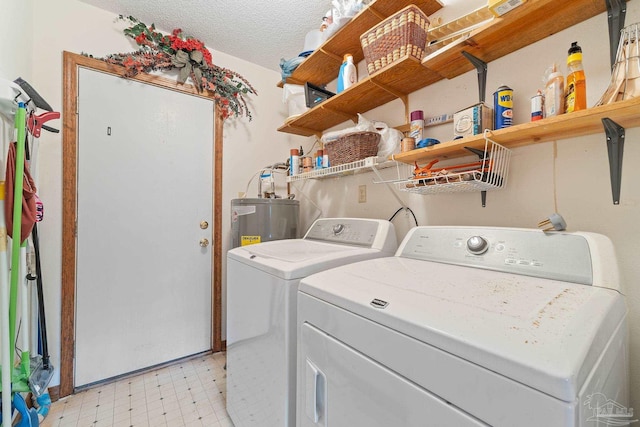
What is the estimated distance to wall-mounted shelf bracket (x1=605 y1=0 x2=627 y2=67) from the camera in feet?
2.93

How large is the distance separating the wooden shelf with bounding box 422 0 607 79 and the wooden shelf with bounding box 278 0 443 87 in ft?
1.30

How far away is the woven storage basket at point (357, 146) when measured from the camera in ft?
4.86

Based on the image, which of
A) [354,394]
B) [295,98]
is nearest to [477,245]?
[354,394]

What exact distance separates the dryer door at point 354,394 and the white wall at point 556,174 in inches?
33.7

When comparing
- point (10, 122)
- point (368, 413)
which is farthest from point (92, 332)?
point (368, 413)

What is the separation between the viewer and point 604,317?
0.56m

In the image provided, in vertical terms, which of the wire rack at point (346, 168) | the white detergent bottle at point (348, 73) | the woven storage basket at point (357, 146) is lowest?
the wire rack at point (346, 168)

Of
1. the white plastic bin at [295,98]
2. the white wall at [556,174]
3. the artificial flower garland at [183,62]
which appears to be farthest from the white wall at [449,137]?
the white plastic bin at [295,98]

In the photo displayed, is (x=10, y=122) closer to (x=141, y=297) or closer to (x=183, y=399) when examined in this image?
(x=141, y=297)

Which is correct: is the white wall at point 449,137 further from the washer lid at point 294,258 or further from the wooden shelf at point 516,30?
the washer lid at point 294,258

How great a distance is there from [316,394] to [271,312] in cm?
34

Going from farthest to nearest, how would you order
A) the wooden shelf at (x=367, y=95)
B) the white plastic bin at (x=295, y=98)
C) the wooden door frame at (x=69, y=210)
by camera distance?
the white plastic bin at (x=295, y=98), the wooden door frame at (x=69, y=210), the wooden shelf at (x=367, y=95)

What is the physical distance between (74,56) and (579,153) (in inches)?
108

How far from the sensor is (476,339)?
1.66 ft
